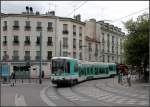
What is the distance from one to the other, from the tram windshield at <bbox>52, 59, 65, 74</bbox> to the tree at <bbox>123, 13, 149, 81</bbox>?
12.0 metres

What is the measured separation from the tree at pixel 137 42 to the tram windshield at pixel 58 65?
12.0 m

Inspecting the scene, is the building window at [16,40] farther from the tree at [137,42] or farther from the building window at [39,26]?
the tree at [137,42]

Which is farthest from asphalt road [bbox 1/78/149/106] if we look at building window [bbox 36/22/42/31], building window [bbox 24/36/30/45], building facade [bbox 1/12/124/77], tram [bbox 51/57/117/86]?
building window [bbox 36/22/42/31]

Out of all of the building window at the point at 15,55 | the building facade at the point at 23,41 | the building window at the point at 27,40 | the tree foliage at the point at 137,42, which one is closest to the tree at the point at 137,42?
the tree foliage at the point at 137,42

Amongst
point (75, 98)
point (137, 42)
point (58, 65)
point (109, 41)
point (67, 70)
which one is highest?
point (109, 41)

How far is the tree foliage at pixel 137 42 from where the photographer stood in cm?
4884

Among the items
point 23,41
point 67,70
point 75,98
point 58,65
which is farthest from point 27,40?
point 75,98

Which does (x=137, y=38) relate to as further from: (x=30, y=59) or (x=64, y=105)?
(x=30, y=59)

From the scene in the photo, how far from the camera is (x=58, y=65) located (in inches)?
1604

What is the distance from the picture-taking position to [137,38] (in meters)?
49.4

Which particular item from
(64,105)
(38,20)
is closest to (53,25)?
(38,20)

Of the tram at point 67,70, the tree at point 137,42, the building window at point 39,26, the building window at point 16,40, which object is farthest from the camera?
the building window at point 39,26

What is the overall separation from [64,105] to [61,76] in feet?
62.9

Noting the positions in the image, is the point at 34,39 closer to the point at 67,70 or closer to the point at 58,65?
the point at 67,70
